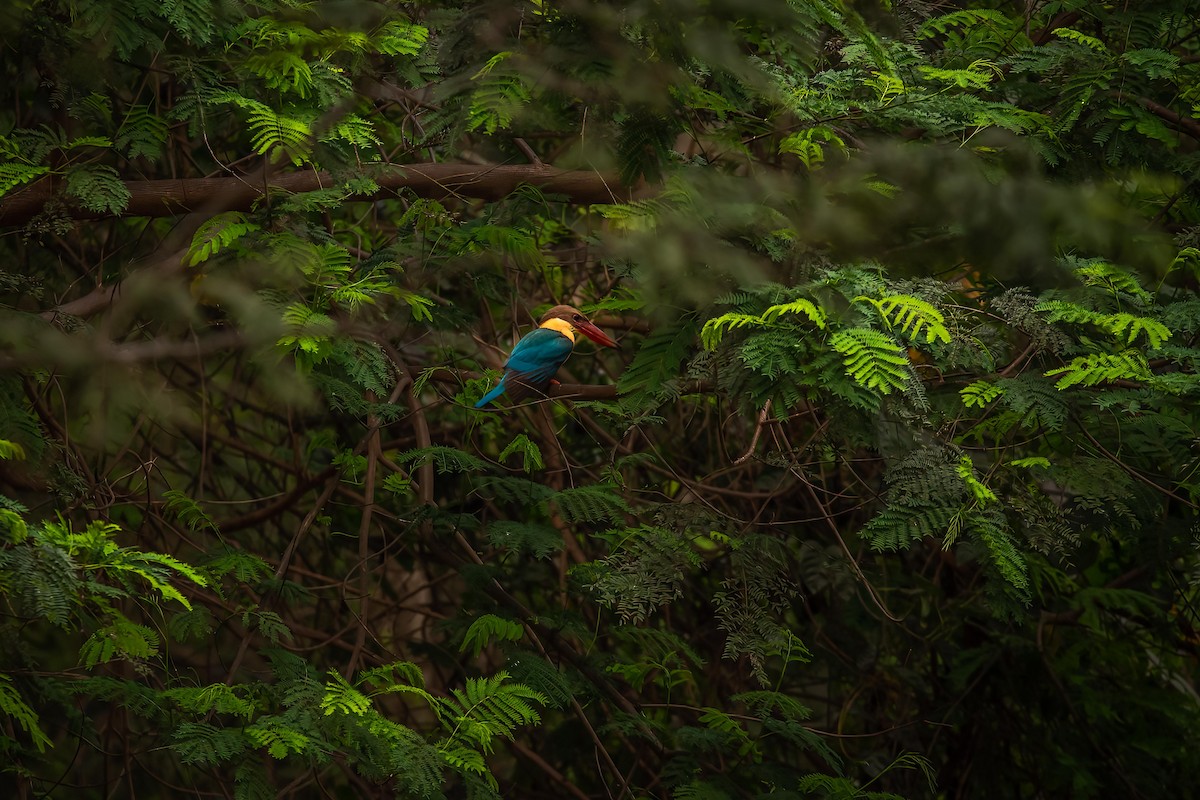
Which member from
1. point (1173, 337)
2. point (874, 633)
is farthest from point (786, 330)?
point (874, 633)

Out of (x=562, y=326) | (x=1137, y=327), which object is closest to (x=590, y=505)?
(x=562, y=326)

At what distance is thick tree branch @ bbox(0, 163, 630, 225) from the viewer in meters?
3.79

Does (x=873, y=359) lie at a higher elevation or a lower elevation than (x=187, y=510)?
higher

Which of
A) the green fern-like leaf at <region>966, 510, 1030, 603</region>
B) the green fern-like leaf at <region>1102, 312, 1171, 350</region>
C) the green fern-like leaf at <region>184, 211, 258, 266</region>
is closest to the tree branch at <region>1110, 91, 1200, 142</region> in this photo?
the green fern-like leaf at <region>1102, 312, 1171, 350</region>

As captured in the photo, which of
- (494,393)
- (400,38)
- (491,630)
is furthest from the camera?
(494,393)

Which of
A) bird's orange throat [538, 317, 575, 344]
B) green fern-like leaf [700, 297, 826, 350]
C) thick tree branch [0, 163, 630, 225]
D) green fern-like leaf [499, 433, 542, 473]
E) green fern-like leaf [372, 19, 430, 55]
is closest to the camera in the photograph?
green fern-like leaf [700, 297, 826, 350]

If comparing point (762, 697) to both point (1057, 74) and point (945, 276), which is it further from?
point (1057, 74)

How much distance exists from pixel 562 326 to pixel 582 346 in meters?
0.72

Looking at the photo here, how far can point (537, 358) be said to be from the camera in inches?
164

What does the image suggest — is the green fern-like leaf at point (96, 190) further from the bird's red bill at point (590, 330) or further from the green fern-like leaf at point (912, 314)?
the green fern-like leaf at point (912, 314)

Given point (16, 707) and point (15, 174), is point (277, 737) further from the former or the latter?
point (15, 174)

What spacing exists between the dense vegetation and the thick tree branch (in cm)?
1

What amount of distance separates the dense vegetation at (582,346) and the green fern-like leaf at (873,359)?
0.4 inches

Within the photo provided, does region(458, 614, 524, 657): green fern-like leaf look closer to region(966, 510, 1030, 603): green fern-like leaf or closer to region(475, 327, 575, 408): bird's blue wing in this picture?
region(475, 327, 575, 408): bird's blue wing
